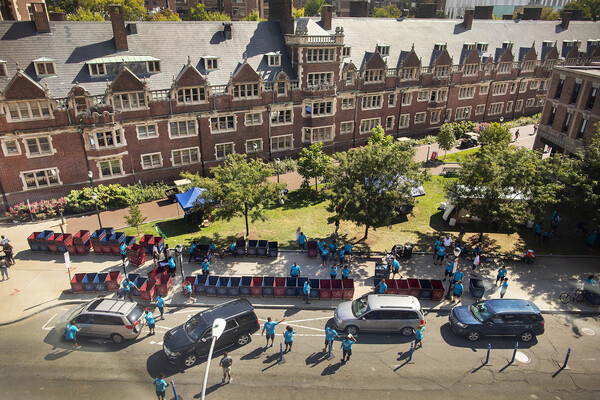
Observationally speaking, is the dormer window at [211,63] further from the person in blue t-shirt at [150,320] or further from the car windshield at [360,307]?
the car windshield at [360,307]

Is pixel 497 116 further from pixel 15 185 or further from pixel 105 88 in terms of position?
pixel 15 185

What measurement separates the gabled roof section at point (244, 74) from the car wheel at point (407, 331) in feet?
99.9

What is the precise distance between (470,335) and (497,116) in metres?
53.5

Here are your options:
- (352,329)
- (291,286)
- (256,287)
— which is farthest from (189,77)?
(352,329)

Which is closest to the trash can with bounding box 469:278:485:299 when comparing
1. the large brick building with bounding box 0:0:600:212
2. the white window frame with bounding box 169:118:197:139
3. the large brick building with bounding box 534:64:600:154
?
the large brick building with bounding box 534:64:600:154

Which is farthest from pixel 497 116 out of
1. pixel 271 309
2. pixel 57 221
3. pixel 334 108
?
pixel 57 221

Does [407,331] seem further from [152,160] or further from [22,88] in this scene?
[22,88]

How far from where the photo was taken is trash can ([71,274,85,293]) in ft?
81.7

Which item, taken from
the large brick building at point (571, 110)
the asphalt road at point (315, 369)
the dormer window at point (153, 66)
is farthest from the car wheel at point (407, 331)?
the dormer window at point (153, 66)

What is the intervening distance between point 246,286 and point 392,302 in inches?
344

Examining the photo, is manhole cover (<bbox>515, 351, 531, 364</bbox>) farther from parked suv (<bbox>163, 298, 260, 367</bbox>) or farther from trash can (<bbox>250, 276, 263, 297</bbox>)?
trash can (<bbox>250, 276, 263, 297</bbox>)

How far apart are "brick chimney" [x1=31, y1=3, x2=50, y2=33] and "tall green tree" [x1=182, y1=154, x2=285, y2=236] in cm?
2114

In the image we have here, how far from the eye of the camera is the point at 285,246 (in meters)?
31.0

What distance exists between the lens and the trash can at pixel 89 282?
986 inches
